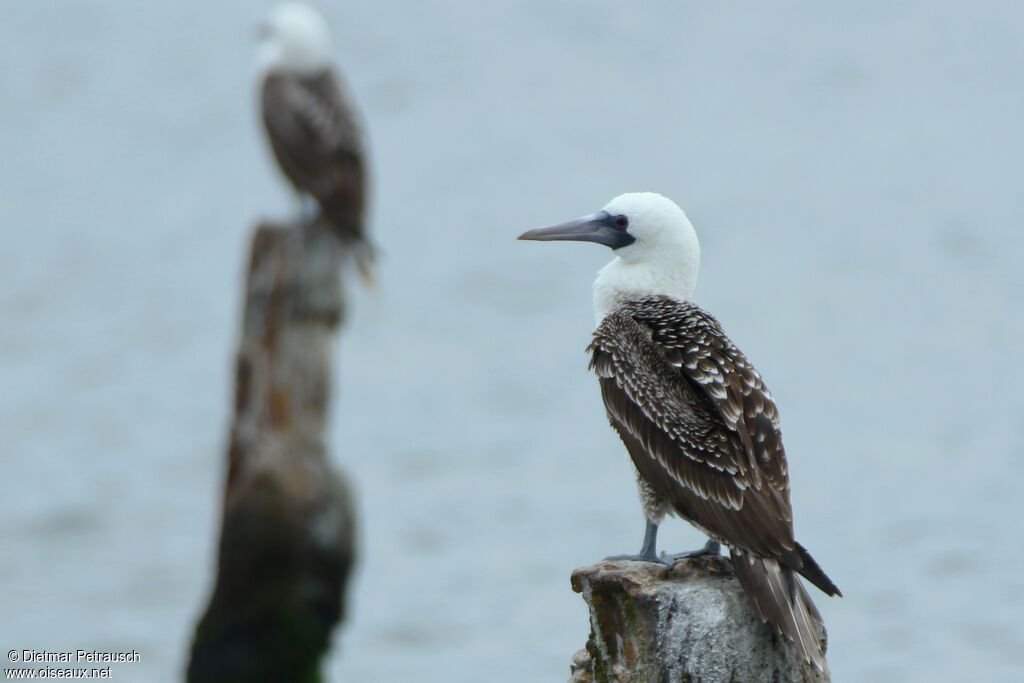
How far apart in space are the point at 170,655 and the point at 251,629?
572 cm

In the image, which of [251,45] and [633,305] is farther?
[251,45]

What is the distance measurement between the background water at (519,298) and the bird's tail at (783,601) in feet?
33.8

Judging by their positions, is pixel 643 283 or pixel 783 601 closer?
pixel 783 601

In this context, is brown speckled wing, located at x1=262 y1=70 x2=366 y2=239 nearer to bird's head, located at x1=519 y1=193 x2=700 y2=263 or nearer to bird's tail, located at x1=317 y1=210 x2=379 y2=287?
bird's tail, located at x1=317 y1=210 x2=379 y2=287

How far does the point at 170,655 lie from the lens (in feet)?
59.6

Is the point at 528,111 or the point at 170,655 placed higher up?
the point at 528,111

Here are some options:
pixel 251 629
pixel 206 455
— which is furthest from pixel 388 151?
pixel 251 629

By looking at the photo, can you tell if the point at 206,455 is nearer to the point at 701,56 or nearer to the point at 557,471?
the point at 557,471

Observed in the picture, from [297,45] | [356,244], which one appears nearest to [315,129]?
[297,45]

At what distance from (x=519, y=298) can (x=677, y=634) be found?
20.3m

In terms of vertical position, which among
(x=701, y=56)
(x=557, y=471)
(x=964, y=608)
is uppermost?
(x=701, y=56)

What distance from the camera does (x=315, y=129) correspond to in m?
14.6

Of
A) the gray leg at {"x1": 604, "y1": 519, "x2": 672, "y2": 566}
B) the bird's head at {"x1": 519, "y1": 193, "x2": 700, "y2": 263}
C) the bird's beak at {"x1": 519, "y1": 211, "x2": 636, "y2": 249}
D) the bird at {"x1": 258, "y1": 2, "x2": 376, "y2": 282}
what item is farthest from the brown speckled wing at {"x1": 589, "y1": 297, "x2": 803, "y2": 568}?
the bird at {"x1": 258, "y1": 2, "x2": 376, "y2": 282}

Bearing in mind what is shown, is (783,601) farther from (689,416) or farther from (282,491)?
(282,491)
